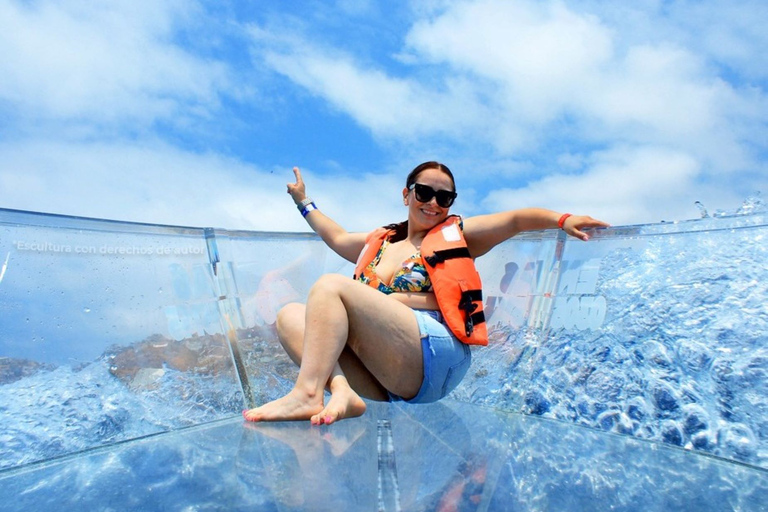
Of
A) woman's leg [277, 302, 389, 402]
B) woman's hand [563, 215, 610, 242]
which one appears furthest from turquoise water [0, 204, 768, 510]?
woman's hand [563, 215, 610, 242]

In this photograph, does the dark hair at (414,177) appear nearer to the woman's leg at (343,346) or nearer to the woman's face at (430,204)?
the woman's face at (430,204)

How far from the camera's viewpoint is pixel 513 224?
7.50 feet

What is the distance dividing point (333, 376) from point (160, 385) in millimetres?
902

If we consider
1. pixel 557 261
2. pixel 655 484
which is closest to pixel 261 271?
pixel 557 261

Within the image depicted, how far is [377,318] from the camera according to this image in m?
2.01

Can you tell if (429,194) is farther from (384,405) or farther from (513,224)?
(384,405)

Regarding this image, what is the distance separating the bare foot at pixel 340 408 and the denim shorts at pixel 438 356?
294 mm

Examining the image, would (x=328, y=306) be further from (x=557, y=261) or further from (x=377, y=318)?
(x=557, y=261)

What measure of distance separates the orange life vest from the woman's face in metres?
0.08

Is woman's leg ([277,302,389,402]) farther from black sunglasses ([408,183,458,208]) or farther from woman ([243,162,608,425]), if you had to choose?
black sunglasses ([408,183,458,208])

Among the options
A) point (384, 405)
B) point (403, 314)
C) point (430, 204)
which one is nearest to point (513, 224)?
point (430, 204)

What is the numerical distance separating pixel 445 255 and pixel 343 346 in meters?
0.56

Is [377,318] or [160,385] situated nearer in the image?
[377,318]

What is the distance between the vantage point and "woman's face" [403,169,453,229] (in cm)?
241
